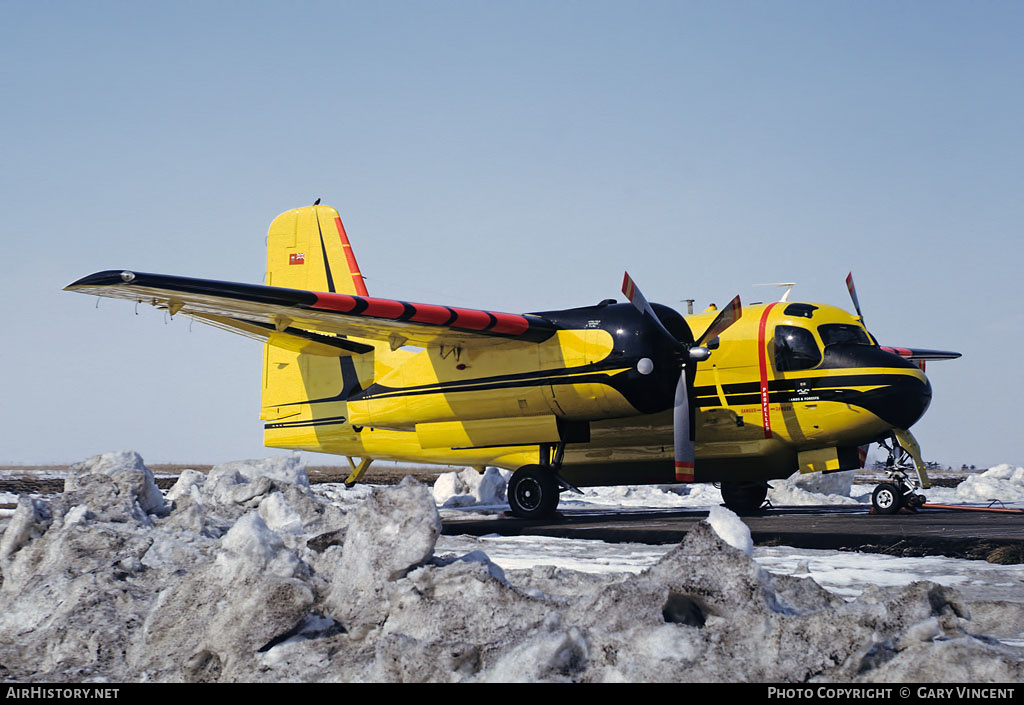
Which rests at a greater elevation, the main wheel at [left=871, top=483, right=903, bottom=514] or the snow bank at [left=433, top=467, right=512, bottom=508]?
the main wheel at [left=871, top=483, right=903, bottom=514]

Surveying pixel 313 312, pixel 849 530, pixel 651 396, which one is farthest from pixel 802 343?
pixel 313 312

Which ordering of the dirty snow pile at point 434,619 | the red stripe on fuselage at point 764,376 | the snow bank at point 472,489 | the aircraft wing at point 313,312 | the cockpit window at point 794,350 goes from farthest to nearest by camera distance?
the snow bank at point 472,489
the red stripe on fuselage at point 764,376
the cockpit window at point 794,350
the aircraft wing at point 313,312
the dirty snow pile at point 434,619

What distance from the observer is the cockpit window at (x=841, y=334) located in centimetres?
1474

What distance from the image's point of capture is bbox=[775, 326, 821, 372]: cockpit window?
1466 centimetres

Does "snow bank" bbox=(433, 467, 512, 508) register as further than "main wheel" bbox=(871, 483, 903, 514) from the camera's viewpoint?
Yes

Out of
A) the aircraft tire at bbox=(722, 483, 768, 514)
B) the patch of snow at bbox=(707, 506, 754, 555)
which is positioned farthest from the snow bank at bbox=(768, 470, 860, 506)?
the patch of snow at bbox=(707, 506, 754, 555)

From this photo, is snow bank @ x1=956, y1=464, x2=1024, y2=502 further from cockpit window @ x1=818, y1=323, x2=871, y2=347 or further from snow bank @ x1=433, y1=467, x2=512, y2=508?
snow bank @ x1=433, y1=467, x2=512, y2=508

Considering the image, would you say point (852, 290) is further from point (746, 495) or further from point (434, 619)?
point (434, 619)

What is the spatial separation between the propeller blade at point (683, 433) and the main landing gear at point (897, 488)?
11.6ft

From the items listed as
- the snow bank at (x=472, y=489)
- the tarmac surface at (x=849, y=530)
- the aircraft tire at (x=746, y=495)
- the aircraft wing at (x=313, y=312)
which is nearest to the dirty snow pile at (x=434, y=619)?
the tarmac surface at (x=849, y=530)

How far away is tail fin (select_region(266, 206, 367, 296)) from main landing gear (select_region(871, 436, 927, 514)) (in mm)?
11853

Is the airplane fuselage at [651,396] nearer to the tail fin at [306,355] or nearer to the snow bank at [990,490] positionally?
the tail fin at [306,355]

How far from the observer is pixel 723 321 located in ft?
49.2

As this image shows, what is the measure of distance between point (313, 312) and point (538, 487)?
5.30 meters
